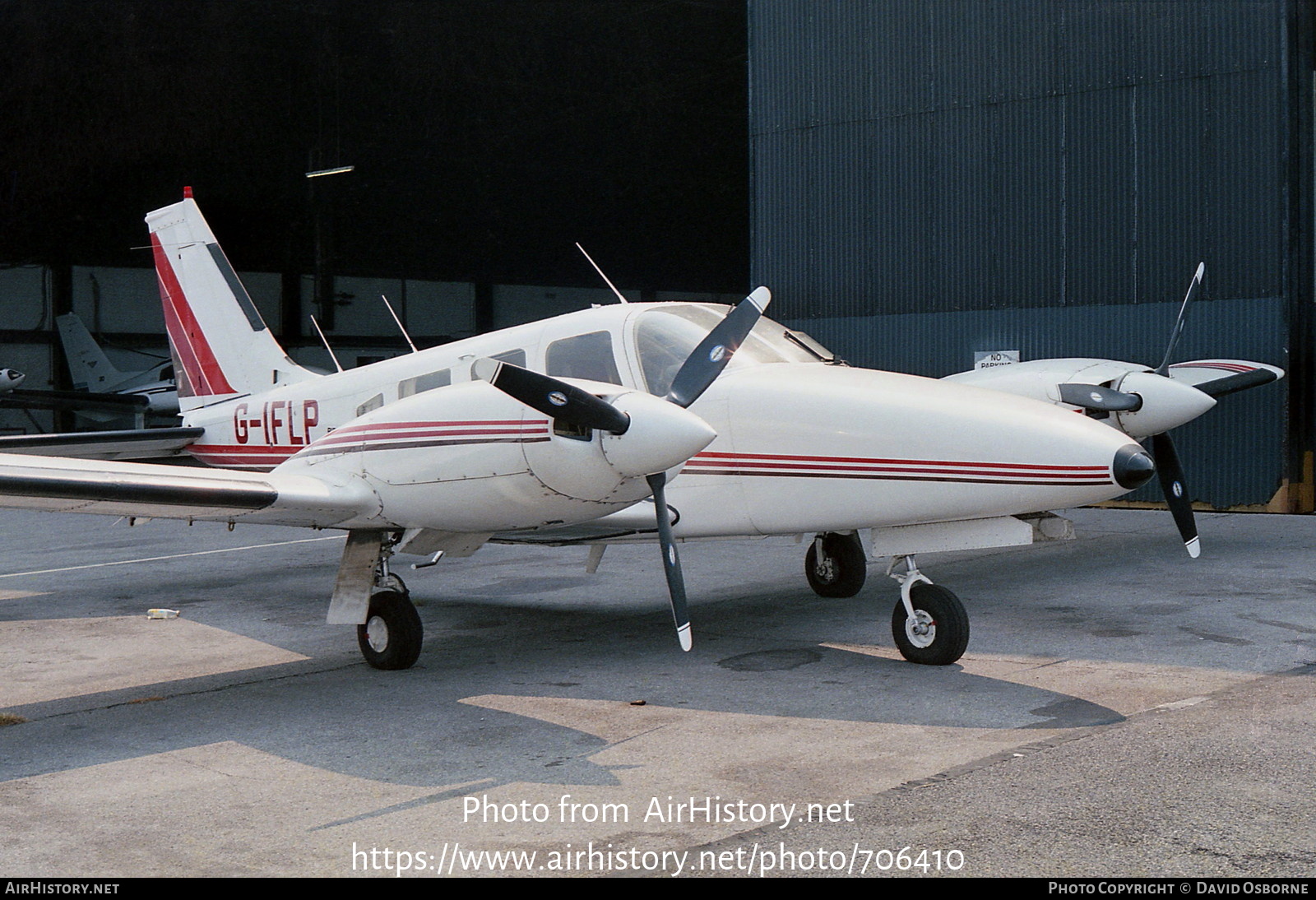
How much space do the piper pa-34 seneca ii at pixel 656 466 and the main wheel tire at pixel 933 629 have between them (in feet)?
0.04

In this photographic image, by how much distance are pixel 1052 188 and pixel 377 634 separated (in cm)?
1468

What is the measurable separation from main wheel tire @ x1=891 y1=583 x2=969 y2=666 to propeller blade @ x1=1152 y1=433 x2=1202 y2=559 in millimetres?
2518

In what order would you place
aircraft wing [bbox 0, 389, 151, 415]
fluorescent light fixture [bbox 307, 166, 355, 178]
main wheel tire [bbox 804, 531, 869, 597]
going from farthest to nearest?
1. fluorescent light fixture [bbox 307, 166, 355, 178]
2. aircraft wing [bbox 0, 389, 151, 415]
3. main wheel tire [bbox 804, 531, 869, 597]

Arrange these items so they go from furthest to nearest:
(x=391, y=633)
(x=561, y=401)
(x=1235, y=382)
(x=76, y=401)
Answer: (x=76, y=401), (x=1235, y=382), (x=391, y=633), (x=561, y=401)

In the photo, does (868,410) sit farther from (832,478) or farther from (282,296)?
(282,296)

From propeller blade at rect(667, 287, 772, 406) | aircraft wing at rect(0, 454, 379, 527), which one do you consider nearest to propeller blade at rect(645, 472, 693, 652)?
propeller blade at rect(667, 287, 772, 406)

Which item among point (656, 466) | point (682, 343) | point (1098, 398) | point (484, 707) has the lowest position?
point (484, 707)

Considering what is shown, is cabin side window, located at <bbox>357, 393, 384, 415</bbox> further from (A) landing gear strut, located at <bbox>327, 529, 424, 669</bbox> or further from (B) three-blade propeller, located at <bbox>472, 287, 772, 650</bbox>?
(B) three-blade propeller, located at <bbox>472, 287, 772, 650</bbox>

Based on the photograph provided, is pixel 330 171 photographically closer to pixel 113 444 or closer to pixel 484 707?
pixel 113 444

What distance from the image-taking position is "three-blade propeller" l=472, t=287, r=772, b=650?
7000mm

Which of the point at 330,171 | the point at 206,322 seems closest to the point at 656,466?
the point at 206,322

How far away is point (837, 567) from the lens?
11.2m
